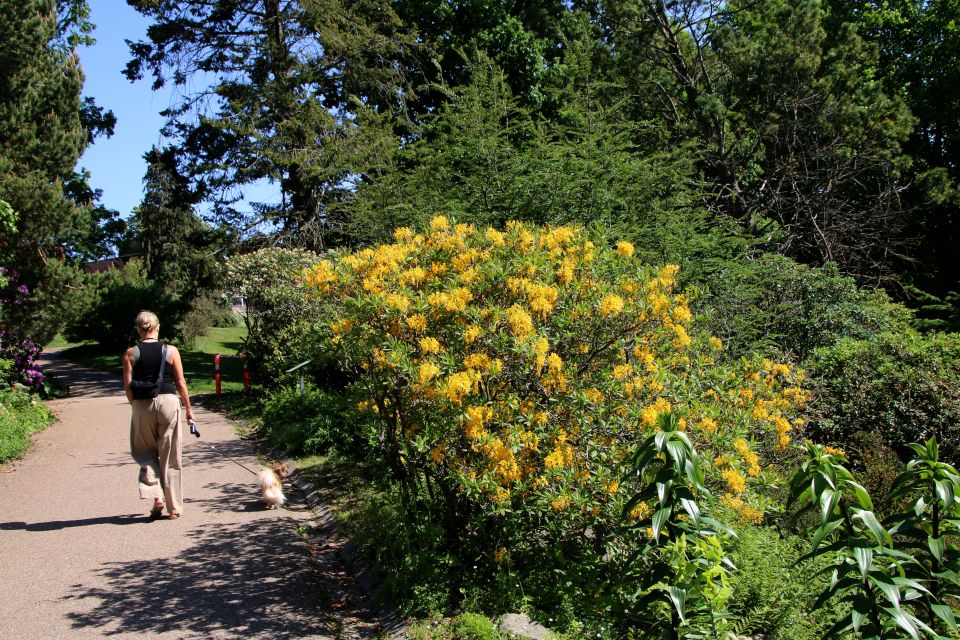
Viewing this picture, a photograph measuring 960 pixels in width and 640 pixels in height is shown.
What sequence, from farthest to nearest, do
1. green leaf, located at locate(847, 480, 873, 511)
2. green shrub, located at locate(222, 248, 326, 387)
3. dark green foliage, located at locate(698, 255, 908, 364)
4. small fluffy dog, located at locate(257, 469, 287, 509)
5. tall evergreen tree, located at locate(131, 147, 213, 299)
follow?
tall evergreen tree, located at locate(131, 147, 213, 299) < green shrub, located at locate(222, 248, 326, 387) < dark green foliage, located at locate(698, 255, 908, 364) < small fluffy dog, located at locate(257, 469, 287, 509) < green leaf, located at locate(847, 480, 873, 511)

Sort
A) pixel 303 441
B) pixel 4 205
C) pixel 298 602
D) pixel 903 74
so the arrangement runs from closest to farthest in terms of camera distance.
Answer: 1. pixel 298 602
2. pixel 303 441
3. pixel 4 205
4. pixel 903 74

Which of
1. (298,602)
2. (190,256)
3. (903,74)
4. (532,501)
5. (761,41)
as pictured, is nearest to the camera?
(532,501)

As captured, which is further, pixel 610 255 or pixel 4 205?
pixel 4 205

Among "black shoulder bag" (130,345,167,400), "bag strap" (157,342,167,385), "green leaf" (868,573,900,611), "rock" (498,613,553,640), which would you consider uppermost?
"bag strap" (157,342,167,385)

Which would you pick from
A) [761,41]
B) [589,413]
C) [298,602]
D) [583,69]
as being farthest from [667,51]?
[298,602]

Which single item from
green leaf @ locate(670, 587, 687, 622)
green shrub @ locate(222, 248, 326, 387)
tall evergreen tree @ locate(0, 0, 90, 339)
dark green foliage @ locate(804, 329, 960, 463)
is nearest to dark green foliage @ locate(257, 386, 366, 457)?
green shrub @ locate(222, 248, 326, 387)

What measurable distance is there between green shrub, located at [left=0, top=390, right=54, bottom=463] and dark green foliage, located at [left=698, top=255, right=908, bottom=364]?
32.7ft

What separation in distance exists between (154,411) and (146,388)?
9.2 inches

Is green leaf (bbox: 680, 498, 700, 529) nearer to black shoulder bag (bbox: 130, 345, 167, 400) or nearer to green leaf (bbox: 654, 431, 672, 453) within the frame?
green leaf (bbox: 654, 431, 672, 453)

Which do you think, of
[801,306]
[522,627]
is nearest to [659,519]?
[522,627]

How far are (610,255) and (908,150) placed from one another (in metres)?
23.0

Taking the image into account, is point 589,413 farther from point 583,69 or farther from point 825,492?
point 583,69

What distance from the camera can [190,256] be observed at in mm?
17203

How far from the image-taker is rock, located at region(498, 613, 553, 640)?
139 inches
